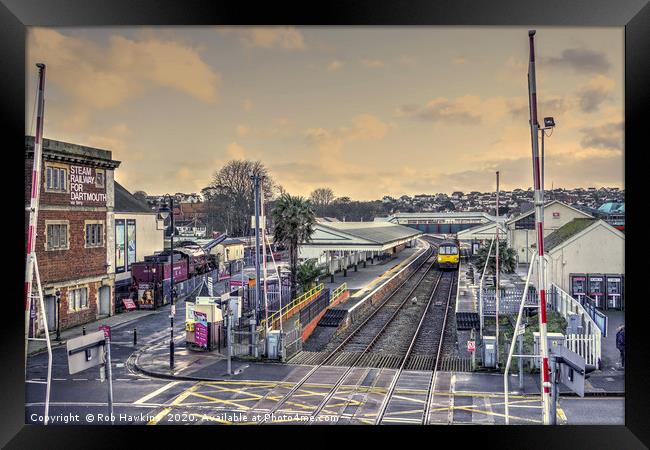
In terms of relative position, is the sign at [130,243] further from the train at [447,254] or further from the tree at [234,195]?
the train at [447,254]

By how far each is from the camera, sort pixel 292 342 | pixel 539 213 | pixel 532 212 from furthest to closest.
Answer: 1. pixel 532 212
2. pixel 292 342
3. pixel 539 213

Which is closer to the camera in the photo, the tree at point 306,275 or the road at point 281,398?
the road at point 281,398

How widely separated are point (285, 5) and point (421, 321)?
14643mm

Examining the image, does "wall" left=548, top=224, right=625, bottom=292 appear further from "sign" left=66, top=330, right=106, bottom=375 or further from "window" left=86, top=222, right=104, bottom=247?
"window" left=86, top=222, right=104, bottom=247

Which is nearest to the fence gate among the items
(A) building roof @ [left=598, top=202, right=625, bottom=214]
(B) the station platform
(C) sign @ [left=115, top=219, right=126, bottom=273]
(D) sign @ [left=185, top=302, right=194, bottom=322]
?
(D) sign @ [left=185, top=302, right=194, bottom=322]

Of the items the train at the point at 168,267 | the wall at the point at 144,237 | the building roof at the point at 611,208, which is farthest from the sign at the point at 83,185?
the building roof at the point at 611,208

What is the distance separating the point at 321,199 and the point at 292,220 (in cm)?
134

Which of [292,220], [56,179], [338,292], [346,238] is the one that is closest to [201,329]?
[56,179]

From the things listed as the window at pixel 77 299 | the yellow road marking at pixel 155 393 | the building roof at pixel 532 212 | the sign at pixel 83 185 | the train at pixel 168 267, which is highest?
the sign at pixel 83 185

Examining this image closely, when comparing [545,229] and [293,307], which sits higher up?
[545,229]

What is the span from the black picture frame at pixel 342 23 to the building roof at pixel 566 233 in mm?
4852

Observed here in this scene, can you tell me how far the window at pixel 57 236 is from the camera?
14194 mm

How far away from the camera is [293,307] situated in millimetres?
A: 17766

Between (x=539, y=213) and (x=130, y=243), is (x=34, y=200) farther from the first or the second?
(x=130, y=243)
